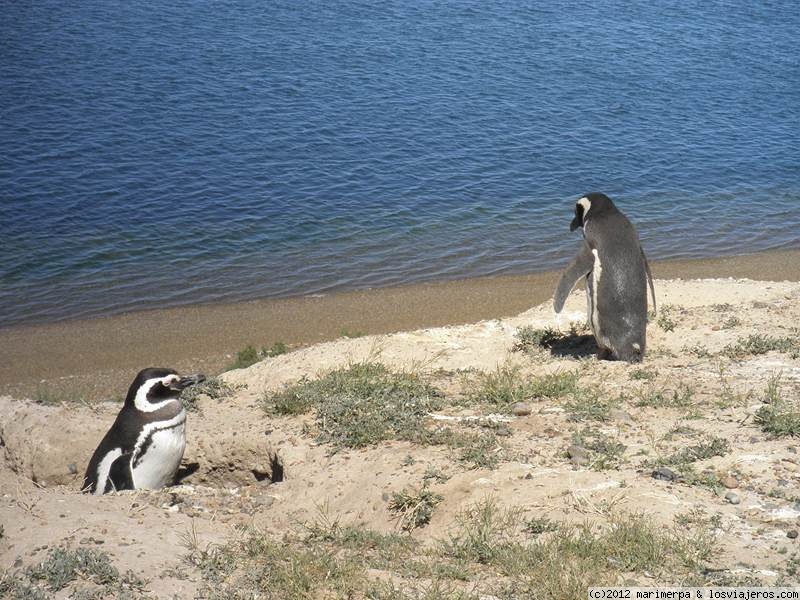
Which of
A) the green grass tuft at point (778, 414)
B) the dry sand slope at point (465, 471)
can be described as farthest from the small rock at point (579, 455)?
the green grass tuft at point (778, 414)

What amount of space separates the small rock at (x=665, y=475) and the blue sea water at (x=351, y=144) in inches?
368

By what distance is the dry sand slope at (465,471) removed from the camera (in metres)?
4.98

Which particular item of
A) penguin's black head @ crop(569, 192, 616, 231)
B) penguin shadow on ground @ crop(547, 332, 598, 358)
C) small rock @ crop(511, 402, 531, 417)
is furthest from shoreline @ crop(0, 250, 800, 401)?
small rock @ crop(511, 402, 531, 417)

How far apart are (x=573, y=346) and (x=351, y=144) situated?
40.0 ft

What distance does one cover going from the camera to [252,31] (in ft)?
87.9

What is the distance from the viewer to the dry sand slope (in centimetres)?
498

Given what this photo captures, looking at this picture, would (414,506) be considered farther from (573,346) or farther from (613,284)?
(573,346)

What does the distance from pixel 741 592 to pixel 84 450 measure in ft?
17.2

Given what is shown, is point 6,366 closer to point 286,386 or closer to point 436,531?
point 286,386

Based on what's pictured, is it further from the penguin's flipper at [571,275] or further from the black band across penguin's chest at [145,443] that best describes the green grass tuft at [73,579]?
the penguin's flipper at [571,275]

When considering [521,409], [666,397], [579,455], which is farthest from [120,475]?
[666,397]

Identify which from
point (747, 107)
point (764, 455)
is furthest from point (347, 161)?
point (764, 455)

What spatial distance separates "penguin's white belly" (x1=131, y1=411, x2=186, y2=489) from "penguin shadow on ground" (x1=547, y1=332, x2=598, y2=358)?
A: 3584 millimetres

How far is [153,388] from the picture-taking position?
707 centimetres
